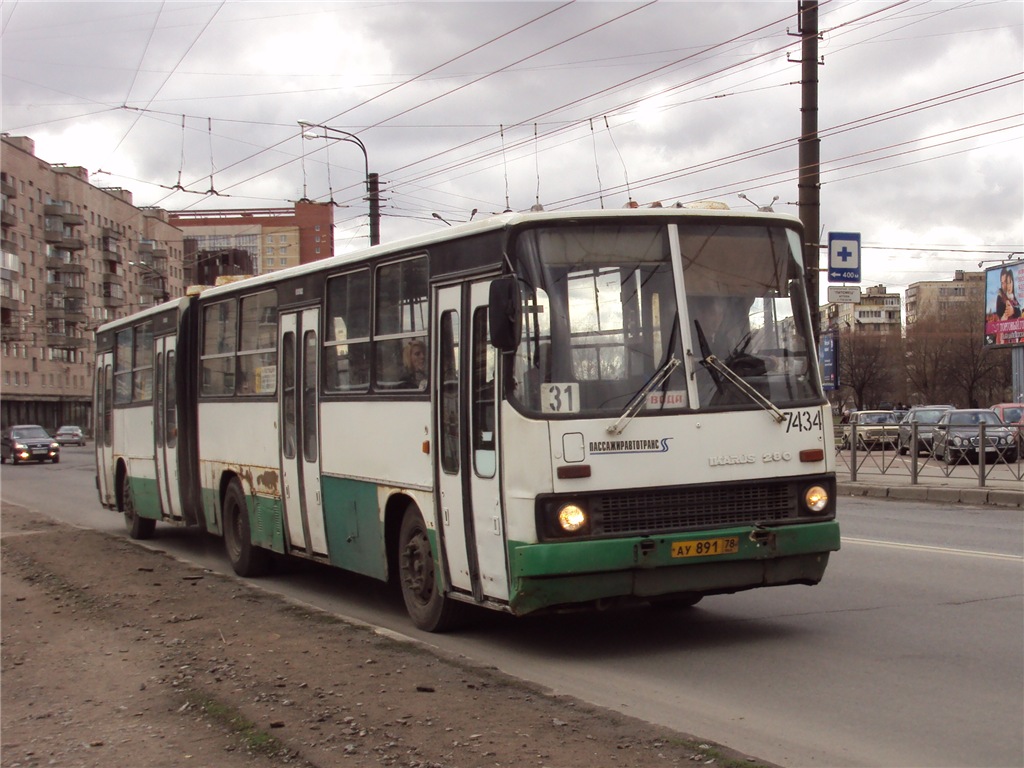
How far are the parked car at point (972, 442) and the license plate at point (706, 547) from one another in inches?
565

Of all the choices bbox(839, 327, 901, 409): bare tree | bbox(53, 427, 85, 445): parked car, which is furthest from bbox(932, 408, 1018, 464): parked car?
bbox(839, 327, 901, 409): bare tree

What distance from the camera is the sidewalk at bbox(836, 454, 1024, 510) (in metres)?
20.1

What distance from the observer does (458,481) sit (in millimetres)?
8555

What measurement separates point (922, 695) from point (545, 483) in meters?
2.45

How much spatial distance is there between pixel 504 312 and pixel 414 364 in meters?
1.74

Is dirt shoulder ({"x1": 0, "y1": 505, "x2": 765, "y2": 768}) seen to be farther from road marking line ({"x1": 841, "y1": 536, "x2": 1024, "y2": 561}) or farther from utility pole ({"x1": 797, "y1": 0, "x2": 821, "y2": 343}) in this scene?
utility pole ({"x1": 797, "y1": 0, "x2": 821, "y2": 343})

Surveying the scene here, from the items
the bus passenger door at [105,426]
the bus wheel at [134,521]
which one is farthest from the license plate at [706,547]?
the bus passenger door at [105,426]

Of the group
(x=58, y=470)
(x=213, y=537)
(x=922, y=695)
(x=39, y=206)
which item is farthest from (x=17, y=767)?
(x=39, y=206)

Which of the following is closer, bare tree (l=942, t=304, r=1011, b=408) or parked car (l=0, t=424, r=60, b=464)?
parked car (l=0, t=424, r=60, b=464)

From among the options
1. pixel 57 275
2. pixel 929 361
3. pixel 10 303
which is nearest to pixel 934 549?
pixel 929 361

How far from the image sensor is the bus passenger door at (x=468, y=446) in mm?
8141

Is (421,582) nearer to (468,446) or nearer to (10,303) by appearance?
(468,446)

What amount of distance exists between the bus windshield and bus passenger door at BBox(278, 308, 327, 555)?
3.66 meters

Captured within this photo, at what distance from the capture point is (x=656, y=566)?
7832mm
